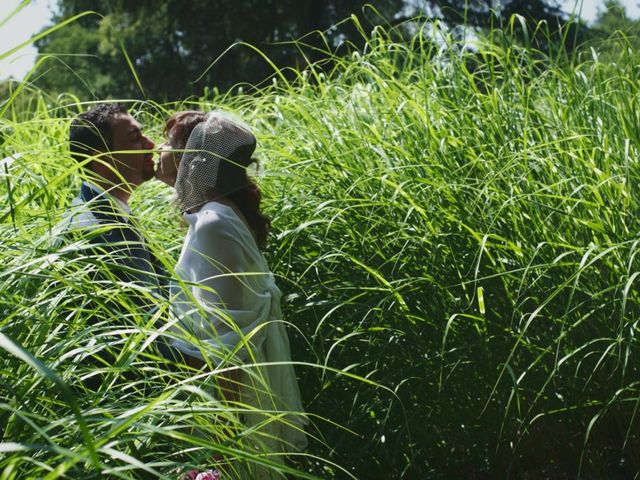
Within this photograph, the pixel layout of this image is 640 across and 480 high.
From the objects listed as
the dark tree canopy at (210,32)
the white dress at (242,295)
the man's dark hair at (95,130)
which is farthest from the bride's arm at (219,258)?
the dark tree canopy at (210,32)

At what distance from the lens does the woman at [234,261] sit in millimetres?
2898

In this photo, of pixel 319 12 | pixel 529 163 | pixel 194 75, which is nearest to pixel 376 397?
pixel 529 163

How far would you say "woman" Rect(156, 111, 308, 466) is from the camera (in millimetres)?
2898

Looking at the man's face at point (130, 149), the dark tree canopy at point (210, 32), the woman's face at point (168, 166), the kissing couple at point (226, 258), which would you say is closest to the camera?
the kissing couple at point (226, 258)

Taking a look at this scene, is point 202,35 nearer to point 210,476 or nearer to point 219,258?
point 219,258

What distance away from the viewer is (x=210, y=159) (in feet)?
9.99

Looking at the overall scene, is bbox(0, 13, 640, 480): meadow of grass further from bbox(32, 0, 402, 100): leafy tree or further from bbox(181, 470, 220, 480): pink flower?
bbox(32, 0, 402, 100): leafy tree

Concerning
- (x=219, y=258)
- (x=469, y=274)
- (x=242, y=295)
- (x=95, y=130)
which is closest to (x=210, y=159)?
(x=219, y=258)

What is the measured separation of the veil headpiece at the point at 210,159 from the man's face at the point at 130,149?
0.42m

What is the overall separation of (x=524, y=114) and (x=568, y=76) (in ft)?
1.03

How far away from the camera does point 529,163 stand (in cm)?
338

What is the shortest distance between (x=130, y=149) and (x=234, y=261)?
0.83m

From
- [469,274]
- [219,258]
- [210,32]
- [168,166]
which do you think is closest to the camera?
[219,258]

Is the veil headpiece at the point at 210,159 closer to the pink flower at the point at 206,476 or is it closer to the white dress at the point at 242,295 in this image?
the white dress at the point at 242,295
